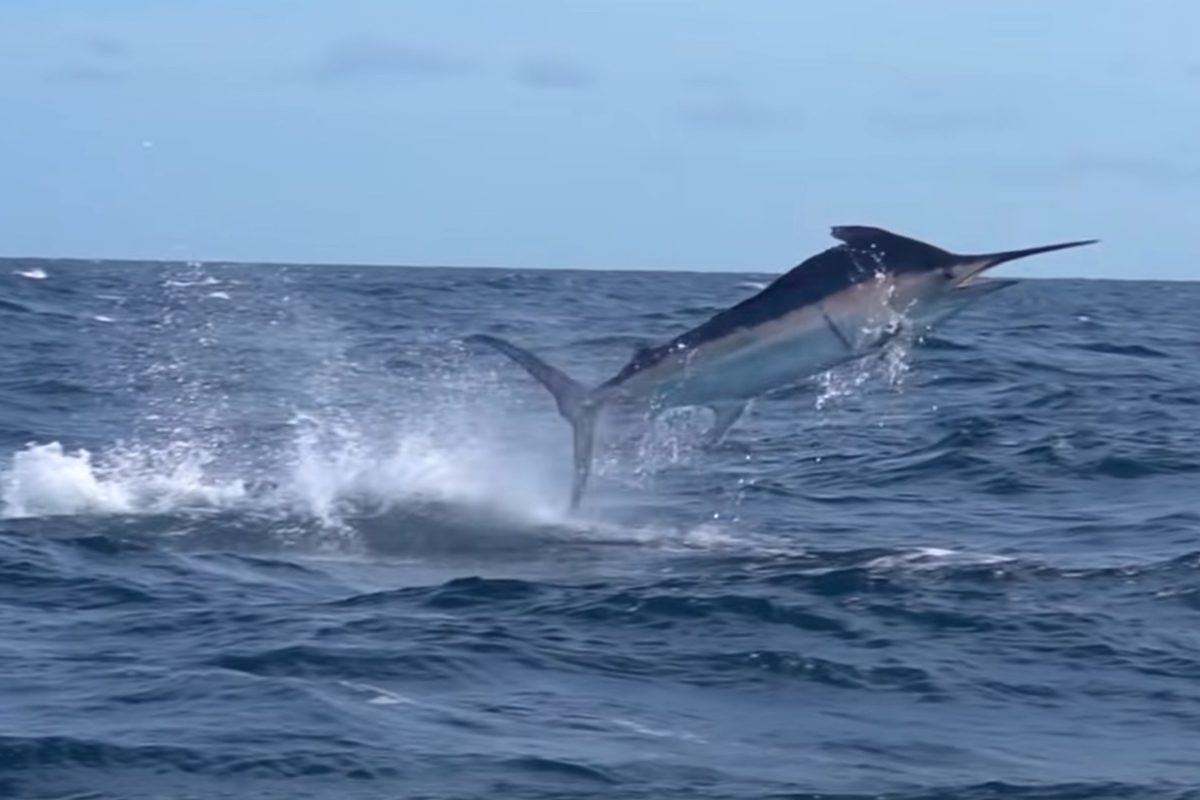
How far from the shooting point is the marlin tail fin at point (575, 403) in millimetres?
15203

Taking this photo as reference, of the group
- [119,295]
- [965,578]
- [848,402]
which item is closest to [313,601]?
[965,578]

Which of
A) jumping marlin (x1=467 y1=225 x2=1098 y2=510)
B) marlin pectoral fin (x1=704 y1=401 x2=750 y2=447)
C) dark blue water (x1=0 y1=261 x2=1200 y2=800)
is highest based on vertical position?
jumping marlin (x1=467 y1=225 x2=1098 y2=510)

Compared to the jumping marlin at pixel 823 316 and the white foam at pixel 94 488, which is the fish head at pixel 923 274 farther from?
the white foam at pixel 94 488

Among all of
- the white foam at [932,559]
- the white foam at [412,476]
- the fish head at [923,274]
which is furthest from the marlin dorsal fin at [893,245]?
the white foam at [412,476]

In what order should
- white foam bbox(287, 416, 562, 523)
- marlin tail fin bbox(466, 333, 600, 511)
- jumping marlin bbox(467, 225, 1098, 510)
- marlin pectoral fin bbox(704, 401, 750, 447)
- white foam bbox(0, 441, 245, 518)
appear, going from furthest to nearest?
white foam bbox(287, 416, 562, 523), white foam bbox(0, 441, 245, 518), marlin tail fin bbox(466, 333, 600, 511), marlin pectoral fin bbox(704, 401, 750, 447), jumping marlin bbox(467, 225, 1098, 510)

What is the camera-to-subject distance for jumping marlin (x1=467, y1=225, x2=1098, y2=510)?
1417cm

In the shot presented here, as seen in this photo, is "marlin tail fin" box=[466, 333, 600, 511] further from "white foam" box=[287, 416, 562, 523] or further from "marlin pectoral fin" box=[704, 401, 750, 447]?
"white foam" box=[287, 416, 562, 523]

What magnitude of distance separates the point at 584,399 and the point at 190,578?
2628 mm

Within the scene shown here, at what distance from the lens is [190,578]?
15133 mm

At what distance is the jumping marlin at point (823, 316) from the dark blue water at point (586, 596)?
35 cm

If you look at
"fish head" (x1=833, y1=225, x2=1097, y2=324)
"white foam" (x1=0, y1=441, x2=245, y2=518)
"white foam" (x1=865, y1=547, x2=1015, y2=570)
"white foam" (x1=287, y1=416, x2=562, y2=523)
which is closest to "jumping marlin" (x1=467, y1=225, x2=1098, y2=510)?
"fish head" (x1=833, y1=225, x2=1097, y2=324)

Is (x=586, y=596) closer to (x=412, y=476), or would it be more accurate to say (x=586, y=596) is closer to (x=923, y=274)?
(x=923, y=274)

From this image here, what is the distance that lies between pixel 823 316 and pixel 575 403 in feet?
6.10

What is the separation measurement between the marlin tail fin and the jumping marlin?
0.59m
